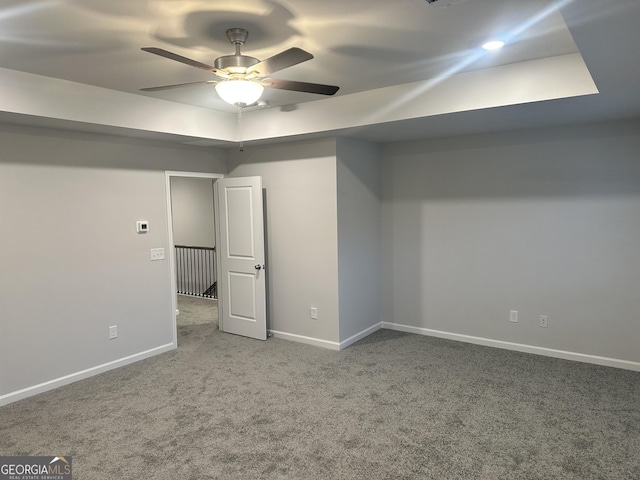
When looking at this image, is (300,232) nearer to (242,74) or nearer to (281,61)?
(242,74)

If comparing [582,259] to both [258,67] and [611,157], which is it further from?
[258,67]

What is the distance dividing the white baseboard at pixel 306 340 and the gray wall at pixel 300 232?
42mm

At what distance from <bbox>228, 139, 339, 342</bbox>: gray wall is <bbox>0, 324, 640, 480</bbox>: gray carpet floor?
610 millimetres

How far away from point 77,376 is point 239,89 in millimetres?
3249

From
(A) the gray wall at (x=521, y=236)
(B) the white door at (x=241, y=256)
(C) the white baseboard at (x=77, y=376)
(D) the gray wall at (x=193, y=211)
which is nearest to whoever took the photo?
(C) the white baseboard at (x=77, y=376)

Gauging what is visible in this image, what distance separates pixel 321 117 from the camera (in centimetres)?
427

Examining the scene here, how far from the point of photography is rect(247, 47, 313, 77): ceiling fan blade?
2.09m

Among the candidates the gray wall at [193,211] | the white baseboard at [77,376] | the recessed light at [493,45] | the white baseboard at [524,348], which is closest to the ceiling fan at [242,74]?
the recessed light at [493,45]

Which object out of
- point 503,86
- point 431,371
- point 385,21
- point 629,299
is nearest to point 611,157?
point 629,299

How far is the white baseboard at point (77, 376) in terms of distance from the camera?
3655 mm

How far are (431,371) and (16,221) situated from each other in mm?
3952

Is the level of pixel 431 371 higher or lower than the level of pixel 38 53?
lower

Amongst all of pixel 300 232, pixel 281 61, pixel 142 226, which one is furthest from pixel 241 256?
pixel 281 61

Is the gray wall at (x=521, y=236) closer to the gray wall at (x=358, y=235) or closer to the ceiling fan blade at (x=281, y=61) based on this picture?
the gray wall at (x=358, y=235)
